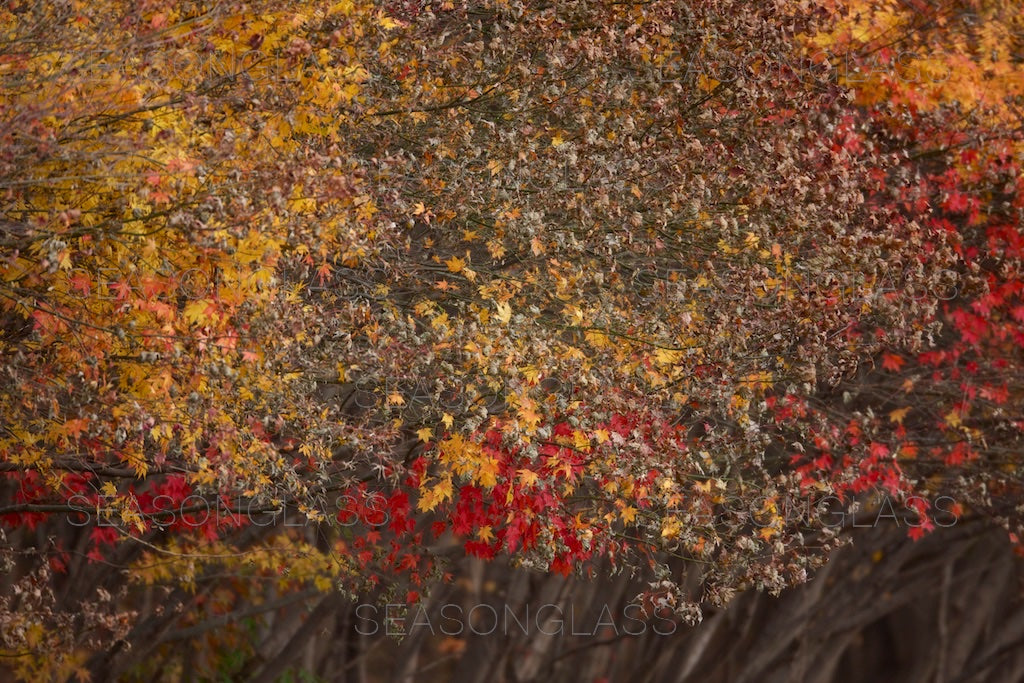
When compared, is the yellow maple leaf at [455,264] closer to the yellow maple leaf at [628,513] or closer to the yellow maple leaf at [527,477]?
the yellow maple leaf at [527,477]

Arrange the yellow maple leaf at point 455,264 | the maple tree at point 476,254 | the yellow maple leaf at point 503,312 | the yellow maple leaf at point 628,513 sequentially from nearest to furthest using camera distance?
the maple tree at point 476,254 → the yellow maple leaf at point 503,312 → the yellow maple leaf at point 628,513 → the yellow maple leaf at point 455,264

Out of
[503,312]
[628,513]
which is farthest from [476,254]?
[628,513]

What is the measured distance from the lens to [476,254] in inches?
429

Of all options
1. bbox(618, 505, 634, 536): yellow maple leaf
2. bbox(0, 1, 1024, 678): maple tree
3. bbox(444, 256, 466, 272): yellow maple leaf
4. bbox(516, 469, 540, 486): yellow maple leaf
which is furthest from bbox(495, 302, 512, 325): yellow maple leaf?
bbox(618, 505, 634, 536): yellow maple leaf

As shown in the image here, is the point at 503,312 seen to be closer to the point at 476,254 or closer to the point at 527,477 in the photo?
the point at 527,477

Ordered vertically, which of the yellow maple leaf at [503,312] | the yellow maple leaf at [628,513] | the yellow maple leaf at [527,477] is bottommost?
the yellow maple leaf at [628,513]

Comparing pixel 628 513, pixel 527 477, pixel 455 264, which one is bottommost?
pixel 628 513

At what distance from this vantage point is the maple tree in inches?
328

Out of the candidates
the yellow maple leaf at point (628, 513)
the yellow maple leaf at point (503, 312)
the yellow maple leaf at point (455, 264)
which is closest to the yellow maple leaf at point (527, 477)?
the yellow maple leaf at point (628, 513)

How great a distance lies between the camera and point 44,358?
30.0ft

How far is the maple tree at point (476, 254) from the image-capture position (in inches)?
328

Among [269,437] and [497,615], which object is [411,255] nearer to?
[269,437]

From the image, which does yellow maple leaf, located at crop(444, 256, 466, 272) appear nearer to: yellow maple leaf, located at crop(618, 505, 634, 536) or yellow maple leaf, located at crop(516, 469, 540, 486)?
yellow maple leaf, located at crop(516, 469, 540, 486)

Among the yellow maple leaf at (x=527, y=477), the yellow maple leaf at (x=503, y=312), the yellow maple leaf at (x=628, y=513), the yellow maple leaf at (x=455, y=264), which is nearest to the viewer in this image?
the yellow maple leaf at (x=527, y=477)
